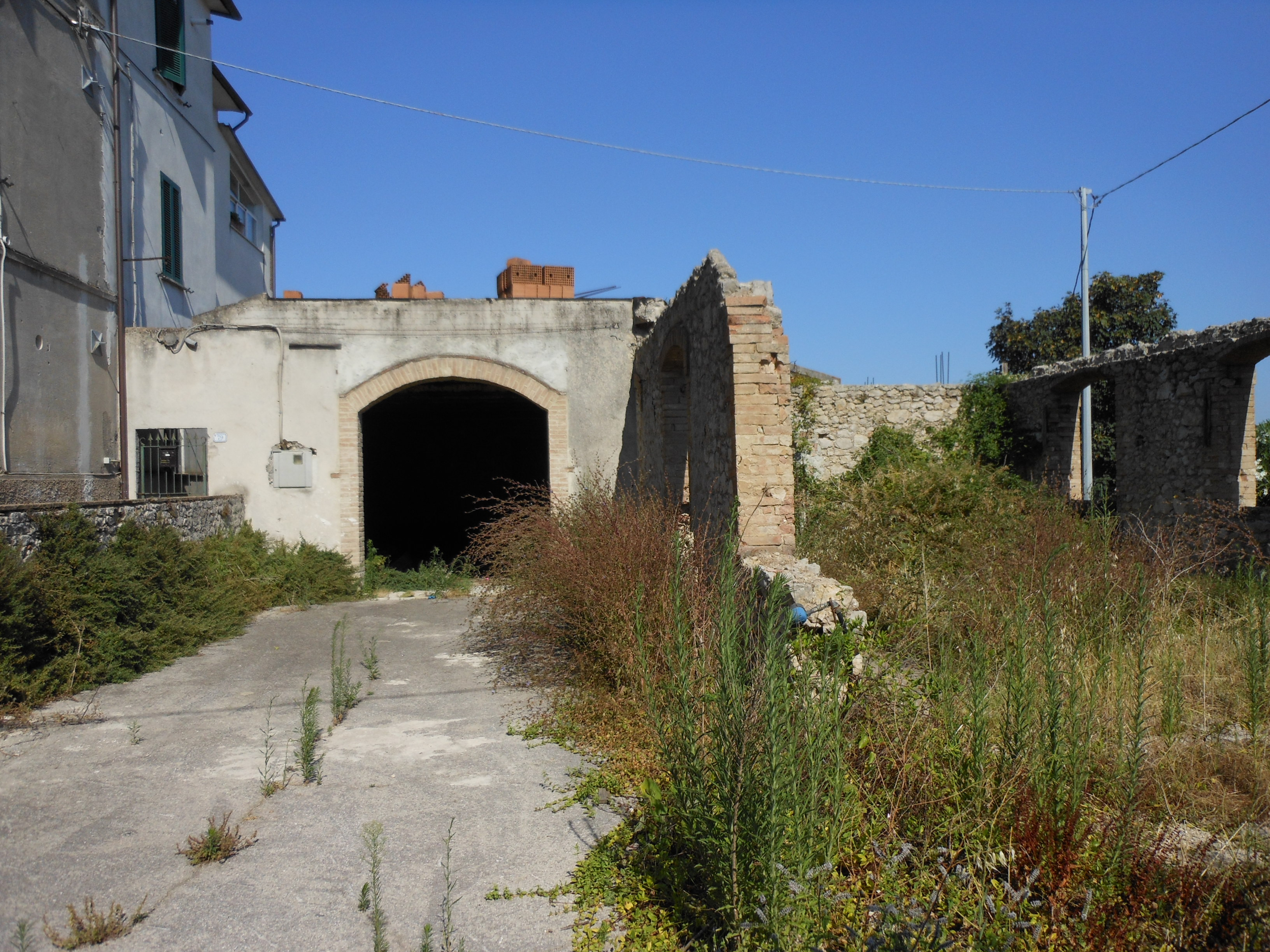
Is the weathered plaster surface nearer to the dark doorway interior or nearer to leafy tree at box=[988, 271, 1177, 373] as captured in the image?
the dark doorway interior

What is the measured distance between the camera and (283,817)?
3557mm

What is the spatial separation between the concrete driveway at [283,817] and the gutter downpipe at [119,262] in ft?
16.2

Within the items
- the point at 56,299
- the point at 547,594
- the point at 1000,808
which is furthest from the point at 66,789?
the point at 56,299

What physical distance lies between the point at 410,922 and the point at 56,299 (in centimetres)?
839

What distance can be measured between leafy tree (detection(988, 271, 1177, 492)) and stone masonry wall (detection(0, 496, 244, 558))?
1457 centimetres

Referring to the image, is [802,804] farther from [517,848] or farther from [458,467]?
[458,467]

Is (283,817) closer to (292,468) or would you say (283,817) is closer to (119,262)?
(292,468)

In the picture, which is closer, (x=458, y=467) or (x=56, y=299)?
(x=56, y=299)

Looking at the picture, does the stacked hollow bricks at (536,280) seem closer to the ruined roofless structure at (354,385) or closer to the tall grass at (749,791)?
the ruined roofless structure at (354,385)

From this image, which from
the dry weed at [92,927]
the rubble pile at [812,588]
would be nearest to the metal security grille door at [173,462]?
the rubble pile at [812,588]

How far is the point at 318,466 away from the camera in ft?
33.3

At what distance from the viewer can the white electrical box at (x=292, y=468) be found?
1004 centimetres

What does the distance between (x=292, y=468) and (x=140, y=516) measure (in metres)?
2.39

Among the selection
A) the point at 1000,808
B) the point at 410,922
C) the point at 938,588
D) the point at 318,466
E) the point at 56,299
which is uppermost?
the point at 56,299
